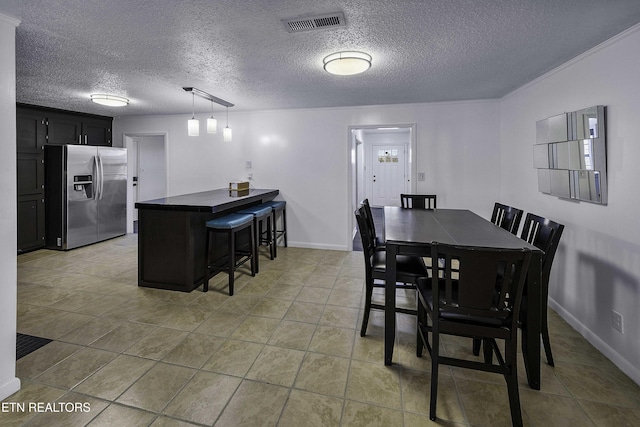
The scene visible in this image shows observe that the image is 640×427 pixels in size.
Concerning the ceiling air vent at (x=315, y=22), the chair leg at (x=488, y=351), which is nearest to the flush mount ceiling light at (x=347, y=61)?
the ceiling air vent at (x=315, y=22)

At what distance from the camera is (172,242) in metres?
Result: 3.11

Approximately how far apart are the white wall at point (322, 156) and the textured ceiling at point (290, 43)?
0.63 metres

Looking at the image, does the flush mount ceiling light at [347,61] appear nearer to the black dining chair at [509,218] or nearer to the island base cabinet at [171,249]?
the black dining chair at [509,218]

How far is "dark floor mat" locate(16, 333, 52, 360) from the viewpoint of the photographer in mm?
2101

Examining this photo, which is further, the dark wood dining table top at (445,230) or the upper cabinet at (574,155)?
the upper cabinet at (574,155)

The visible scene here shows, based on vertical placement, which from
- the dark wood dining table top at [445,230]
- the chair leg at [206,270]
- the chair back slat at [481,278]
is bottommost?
the chair leg at [206,270]

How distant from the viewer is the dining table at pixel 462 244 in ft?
5.54

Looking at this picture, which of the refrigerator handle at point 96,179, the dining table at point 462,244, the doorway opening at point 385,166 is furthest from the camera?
the doorway opening at point 385,166

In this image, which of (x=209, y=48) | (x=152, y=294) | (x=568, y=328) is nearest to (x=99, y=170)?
(x=152, y=294)

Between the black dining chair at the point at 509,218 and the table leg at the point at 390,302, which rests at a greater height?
the black dining chair at the point at 509,218

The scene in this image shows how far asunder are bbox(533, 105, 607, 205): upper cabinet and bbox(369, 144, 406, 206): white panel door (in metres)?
6.16

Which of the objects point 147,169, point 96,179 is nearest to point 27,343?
point 96,179

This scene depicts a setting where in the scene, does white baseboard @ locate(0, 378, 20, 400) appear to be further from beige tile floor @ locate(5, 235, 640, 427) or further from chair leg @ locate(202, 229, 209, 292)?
chair leg @ locate(202, 229, 209, 292)

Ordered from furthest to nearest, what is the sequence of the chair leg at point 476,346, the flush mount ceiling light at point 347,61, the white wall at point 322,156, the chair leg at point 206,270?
the white wall at point 322,156, the chair leg at point 206,270, the flush mount ceiling light at point 347,61, the chair leg at point 476,346
